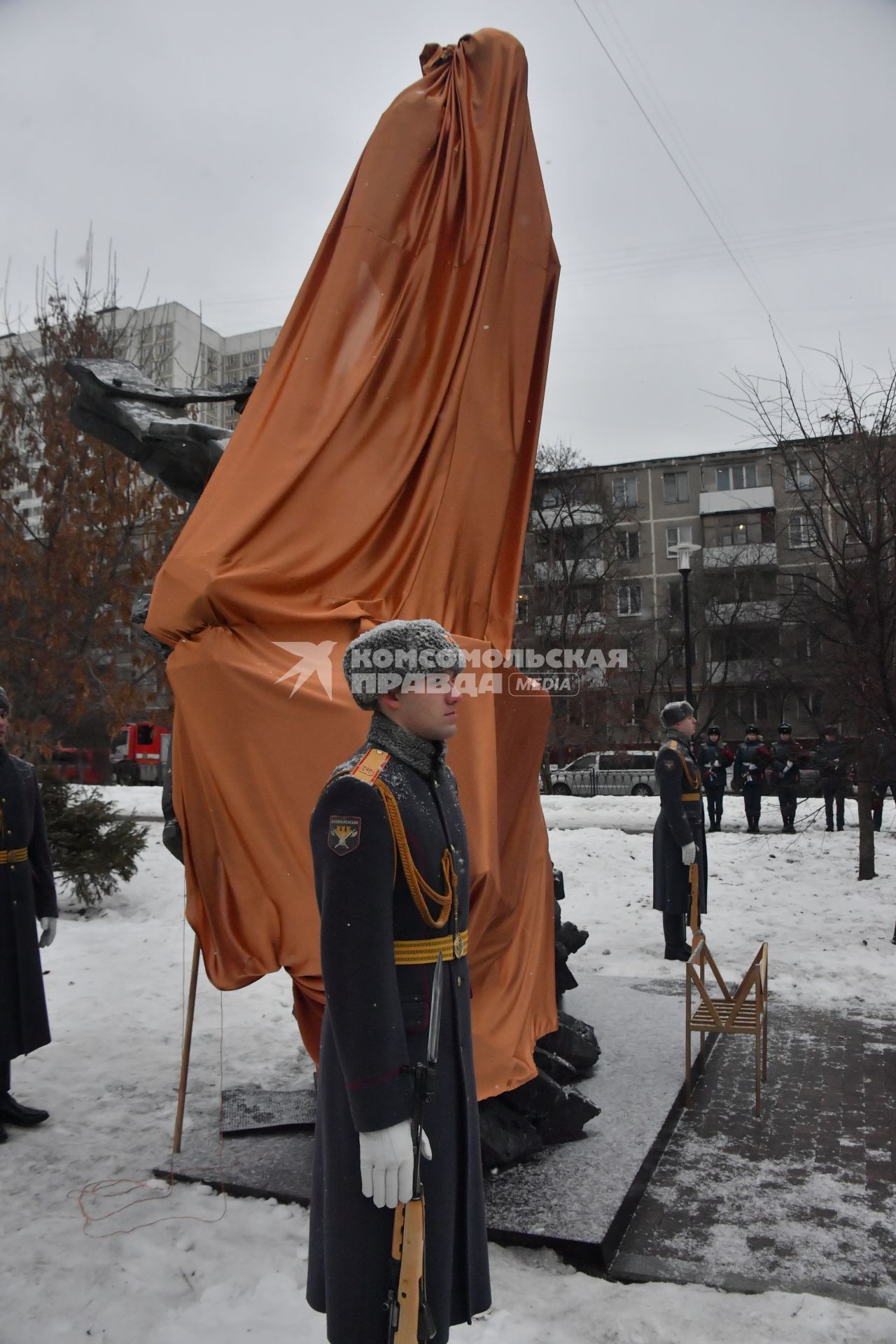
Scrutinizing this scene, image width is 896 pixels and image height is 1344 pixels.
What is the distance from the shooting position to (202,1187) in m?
4.07

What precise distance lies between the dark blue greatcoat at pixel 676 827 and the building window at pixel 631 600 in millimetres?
27047

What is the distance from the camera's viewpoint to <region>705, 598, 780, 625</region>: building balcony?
34.7 m

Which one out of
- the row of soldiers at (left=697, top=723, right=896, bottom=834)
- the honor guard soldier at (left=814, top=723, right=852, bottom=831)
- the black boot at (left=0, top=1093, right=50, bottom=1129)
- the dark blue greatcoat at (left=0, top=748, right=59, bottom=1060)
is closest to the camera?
the black boot at (left=0, top=1093, right=50, bottom=1129)

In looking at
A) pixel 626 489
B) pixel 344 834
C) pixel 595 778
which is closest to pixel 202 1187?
pixel 344 834

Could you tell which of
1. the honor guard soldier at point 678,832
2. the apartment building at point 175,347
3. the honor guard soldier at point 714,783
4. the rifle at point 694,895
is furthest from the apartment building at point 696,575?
the rifle at point 694,895

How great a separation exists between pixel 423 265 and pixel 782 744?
47.0ft

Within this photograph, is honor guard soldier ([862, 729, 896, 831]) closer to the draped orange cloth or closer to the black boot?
the draped orange cloth

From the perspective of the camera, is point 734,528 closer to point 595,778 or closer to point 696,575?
point 696,575

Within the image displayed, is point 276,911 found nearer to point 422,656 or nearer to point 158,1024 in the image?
point 422,656

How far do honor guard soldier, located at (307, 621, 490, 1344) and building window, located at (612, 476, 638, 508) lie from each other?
116 ft

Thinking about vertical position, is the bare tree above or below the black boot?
above

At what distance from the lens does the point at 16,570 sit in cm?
1237

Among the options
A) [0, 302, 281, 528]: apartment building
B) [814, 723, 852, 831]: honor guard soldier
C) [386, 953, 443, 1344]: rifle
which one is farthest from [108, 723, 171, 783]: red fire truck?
[386, 953, 443, 1344]: rifle
